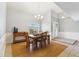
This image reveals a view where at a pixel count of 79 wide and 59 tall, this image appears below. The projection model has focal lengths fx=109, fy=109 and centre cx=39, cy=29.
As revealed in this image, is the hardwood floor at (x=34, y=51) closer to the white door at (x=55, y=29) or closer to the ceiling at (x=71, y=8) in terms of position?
the white door at (x=55, y=29)

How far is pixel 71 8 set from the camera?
180 centimetres

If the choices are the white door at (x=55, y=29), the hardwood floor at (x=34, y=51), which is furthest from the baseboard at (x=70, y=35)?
the hardwood floor at (x=34, y=51)

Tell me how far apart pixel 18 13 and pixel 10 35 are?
40 cm

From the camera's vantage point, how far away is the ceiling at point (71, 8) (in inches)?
68.5

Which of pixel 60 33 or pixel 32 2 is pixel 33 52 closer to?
pixel 60 33

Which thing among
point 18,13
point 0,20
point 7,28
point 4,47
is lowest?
point 4,47

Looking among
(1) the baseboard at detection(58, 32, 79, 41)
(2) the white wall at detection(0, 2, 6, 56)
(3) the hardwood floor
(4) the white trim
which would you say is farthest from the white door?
(2) the white wall at detection(0, 2, 6, 56)

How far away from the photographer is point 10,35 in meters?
1.84

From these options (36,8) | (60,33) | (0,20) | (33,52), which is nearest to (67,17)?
(60,33)

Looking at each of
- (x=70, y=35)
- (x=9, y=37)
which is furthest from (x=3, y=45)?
(x=70, y=35)

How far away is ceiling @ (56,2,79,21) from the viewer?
1.74m

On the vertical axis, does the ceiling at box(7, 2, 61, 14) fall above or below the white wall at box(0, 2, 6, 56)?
above

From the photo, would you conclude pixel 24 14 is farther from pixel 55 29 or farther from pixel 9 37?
pixel 55 29

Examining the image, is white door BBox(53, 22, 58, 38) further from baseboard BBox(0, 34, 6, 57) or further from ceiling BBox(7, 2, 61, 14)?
baseboard BBox(0, 34, 6, 57)
